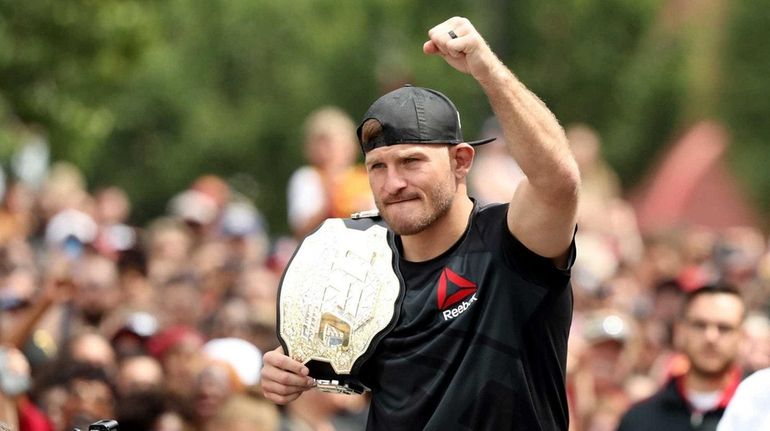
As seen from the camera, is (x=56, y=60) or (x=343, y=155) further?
(x=56, y=60)

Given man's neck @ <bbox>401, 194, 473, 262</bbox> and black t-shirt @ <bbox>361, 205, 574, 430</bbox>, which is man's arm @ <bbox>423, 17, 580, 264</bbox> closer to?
black t-shirt @ <bbox>361, 205, 574, 430</bbox>

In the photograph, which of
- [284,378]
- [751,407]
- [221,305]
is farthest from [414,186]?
[221,305]

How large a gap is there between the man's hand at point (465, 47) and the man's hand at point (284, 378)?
1210mm

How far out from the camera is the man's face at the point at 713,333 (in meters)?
8.86

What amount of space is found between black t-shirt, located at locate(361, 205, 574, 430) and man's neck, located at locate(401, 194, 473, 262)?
0.14 feet

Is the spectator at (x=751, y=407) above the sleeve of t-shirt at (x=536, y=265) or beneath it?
beneath

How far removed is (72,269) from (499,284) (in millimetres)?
7257

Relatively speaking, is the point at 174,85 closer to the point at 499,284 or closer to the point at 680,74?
the point at 680,74

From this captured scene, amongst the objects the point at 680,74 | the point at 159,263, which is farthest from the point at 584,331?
the point at 680,74

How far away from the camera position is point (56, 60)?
19578 mm

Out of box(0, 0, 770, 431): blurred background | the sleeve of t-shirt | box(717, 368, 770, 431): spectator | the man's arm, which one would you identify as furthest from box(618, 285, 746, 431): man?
the man's arm

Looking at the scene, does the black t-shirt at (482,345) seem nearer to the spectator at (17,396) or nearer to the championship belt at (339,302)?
the championship belt at (339,302)

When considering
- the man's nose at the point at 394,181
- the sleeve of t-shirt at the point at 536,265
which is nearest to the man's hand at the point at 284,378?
the man's nose at the point at 394,181

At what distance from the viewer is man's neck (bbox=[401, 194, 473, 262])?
5945mm
